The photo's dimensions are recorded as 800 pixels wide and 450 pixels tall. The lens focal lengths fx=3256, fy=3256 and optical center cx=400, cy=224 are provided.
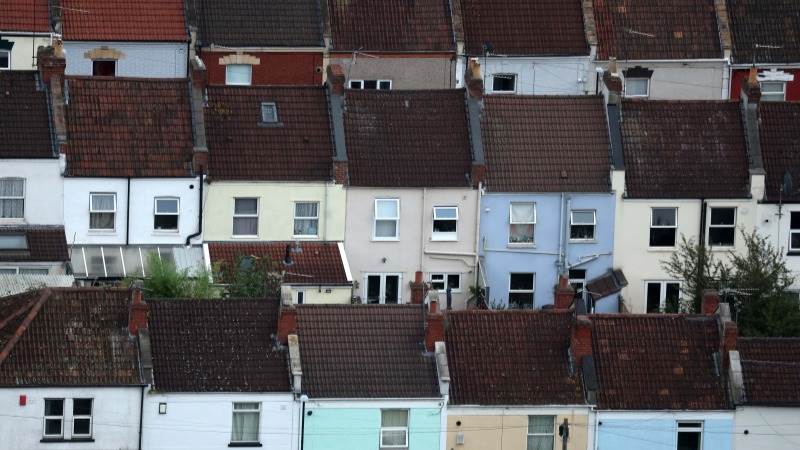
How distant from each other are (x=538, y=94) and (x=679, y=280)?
383 inches

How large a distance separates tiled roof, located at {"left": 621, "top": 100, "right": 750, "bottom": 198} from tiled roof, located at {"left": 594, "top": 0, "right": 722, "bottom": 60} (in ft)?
29.5

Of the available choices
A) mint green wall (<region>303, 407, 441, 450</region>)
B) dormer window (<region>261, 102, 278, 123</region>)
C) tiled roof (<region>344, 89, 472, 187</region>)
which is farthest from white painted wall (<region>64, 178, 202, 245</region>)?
mint green wall (<region>303, 407, 441, 450</region>)

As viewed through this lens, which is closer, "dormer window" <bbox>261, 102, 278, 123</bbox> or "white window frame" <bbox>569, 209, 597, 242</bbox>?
"dormer window" <bbox>261, 102, 278, 123</bbox>

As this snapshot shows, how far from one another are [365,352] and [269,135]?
14.0 meters

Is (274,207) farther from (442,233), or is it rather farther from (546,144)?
(546,144)

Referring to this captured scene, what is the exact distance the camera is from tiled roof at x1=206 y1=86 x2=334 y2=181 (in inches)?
3989

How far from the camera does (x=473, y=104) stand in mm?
103750

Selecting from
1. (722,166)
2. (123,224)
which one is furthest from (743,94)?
(123,224)

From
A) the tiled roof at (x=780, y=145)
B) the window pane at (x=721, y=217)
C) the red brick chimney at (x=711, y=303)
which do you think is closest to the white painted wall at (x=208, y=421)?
the red brick chimney at (x=711, y=303)

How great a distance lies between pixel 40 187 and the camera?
3910 inches

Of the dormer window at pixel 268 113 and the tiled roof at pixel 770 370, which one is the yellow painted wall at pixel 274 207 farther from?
the tiled roof at pixel 770 370

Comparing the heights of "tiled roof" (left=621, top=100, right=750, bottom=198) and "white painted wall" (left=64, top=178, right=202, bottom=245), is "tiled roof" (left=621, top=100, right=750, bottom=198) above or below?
above

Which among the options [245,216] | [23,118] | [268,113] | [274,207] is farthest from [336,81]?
[23,118]

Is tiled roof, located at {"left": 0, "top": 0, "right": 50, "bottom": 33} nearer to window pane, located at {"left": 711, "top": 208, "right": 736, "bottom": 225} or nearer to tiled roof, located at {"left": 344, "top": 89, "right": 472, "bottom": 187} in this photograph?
tiled roof, located at {"left": 344, "top": 89, "right": 472, "bottom": 187}
